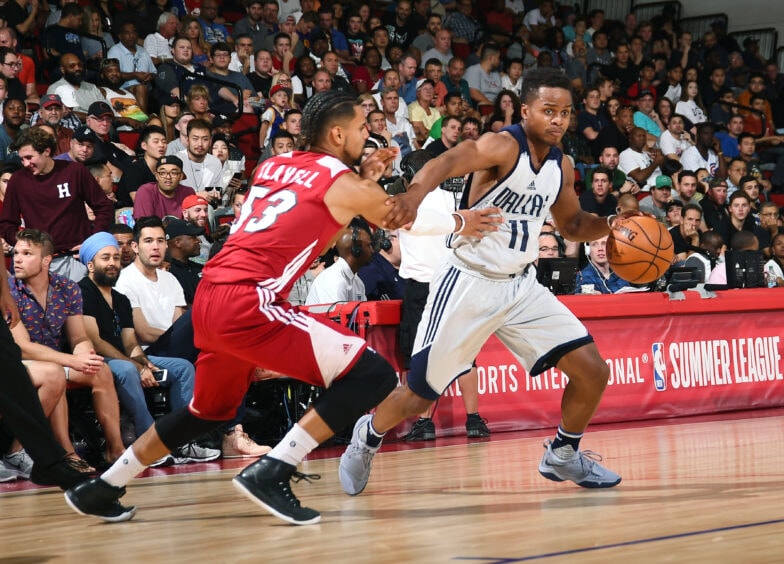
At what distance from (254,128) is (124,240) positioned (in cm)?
428

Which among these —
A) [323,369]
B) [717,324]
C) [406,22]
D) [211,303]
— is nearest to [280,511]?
[323,369]

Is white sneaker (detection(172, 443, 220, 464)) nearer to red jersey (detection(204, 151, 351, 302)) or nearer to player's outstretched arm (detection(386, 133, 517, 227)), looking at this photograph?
player's outstretched arm (detection(386, 133, 517, 227))

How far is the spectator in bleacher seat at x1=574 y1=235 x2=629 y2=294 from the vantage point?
9.45m

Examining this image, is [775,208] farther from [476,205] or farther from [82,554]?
[82,554]

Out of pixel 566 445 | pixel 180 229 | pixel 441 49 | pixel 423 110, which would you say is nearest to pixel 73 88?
pixel 180 229

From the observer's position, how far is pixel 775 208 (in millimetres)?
13320

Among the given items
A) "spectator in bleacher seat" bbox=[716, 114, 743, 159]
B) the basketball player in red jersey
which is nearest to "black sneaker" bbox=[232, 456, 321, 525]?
the basketball player in red jersey

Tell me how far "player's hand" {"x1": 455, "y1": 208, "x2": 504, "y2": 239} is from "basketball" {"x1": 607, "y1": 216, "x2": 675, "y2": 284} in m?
1.03

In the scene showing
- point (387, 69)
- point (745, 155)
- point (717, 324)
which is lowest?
point (717, 324)

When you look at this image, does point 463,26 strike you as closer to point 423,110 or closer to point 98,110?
point 423,110

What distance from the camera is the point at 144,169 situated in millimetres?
10305

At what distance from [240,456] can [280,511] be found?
138 inches

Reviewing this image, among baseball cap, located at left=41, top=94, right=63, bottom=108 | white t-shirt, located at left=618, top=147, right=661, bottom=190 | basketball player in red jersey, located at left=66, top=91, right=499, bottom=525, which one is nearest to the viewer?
basketball player in red jersey, located at left=66, top=91, right=499, bottom=525

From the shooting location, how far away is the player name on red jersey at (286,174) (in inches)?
165
